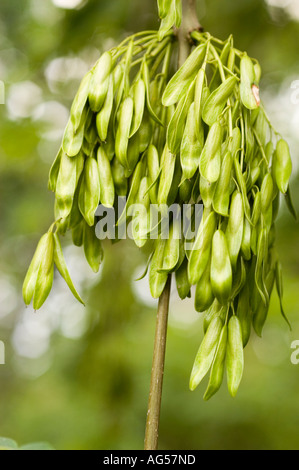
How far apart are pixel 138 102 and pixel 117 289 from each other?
1.20 meters

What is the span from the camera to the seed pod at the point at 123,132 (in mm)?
655

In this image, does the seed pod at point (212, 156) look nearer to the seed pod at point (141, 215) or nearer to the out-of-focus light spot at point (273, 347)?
the seed pod at point (141, 215)

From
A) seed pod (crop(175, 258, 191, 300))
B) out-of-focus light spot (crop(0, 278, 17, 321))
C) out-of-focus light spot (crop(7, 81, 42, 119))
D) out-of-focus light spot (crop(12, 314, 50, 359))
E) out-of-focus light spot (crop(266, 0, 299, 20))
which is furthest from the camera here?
out-of-focus light spot (crop(0, 278, 17, 321))

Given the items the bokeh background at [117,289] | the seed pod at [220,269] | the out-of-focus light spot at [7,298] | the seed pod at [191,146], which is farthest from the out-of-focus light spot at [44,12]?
the out-of-focus light spot at [7,298]

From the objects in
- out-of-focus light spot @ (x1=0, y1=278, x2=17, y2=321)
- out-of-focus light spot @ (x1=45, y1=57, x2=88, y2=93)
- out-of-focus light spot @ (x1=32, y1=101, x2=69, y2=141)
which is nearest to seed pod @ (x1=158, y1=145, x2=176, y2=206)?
out-of-focus light spot @ (x1=45, y1=57, x2=88, y2=93)

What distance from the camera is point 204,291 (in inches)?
23.4

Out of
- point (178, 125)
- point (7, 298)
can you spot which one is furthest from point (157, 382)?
point (7, 298)

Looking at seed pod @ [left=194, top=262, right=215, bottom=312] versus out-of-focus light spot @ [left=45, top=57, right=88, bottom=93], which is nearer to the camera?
seed pod @ [left=194, top=262, right=215, bottom=312]

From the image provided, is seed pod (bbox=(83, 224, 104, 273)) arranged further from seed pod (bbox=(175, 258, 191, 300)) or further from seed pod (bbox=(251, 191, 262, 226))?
seed pod (bbox=(251, 191, 262, 226))

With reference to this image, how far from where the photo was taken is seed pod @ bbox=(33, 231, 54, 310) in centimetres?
66

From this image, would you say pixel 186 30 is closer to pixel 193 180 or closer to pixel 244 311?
pixel 193 180
